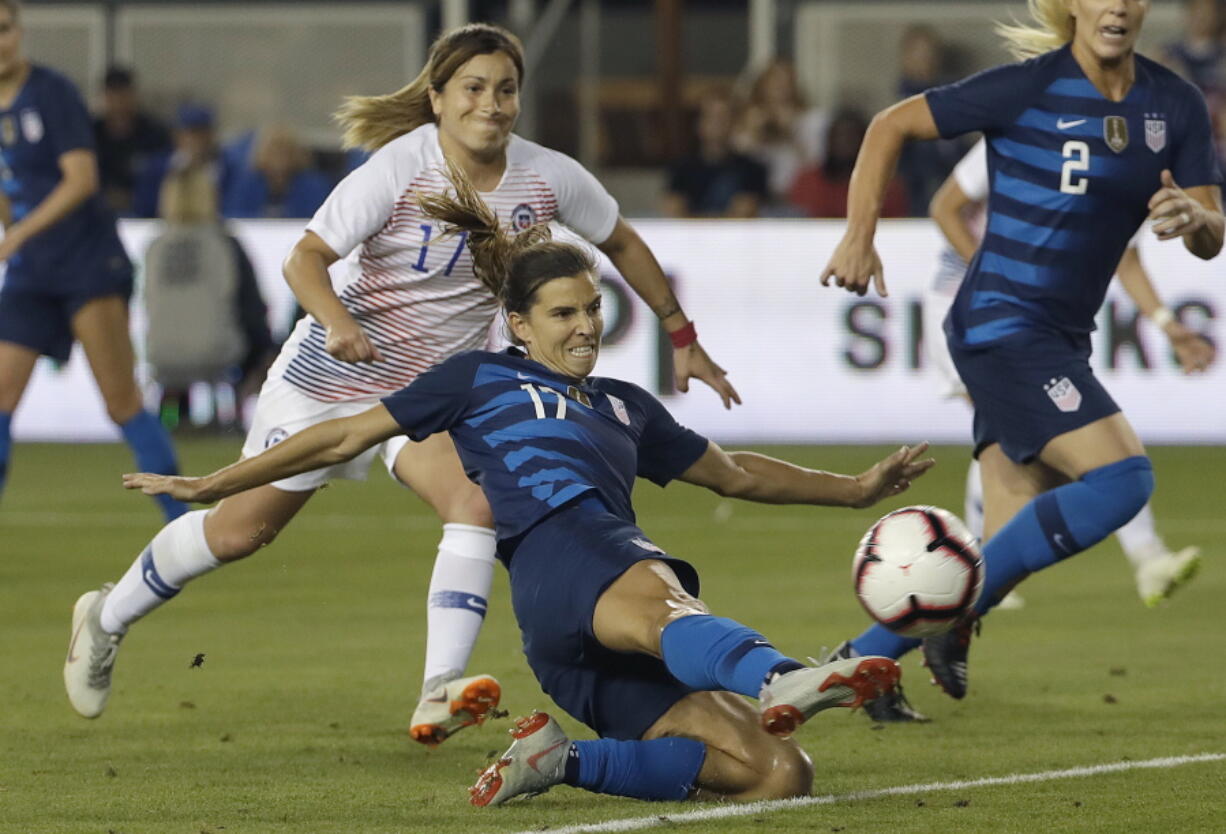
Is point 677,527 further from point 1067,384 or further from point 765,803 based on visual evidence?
point 765,803

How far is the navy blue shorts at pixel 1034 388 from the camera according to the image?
6.72m

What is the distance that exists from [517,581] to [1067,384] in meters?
1.99

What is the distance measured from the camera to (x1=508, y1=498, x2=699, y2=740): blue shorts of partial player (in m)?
5.32

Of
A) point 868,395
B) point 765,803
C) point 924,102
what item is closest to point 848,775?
point 765,803

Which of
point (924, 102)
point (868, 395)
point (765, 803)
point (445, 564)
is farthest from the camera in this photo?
point (868, 395)

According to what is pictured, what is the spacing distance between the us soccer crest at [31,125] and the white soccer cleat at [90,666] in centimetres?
327

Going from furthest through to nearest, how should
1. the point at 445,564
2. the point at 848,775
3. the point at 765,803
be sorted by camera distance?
the point at 445,564
the point at 848,775
the point at 765,803

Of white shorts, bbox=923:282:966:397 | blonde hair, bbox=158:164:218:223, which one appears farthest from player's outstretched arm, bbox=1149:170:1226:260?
blonde hair, bbox=158:164:218:223

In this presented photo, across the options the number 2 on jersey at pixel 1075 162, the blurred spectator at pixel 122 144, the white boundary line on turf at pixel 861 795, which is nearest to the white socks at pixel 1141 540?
the number 2 on jersey at pixel 1075 162

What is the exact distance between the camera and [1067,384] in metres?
6.72

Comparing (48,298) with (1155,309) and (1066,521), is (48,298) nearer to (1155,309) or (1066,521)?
(1155,309)

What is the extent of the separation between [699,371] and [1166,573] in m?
1.55

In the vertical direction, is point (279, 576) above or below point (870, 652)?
below

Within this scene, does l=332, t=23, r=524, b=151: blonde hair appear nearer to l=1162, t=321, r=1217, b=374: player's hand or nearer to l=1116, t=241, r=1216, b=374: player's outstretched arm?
l=1116, t=241, r=1216, b=374: player's outstretched arm
